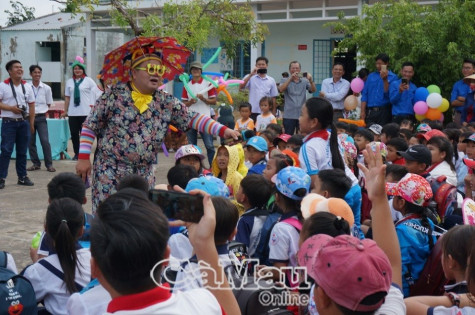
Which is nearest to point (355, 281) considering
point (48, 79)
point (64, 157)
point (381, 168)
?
point (381, 168)

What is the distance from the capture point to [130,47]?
482 cm

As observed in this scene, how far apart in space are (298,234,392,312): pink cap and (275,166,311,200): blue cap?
176 centimetres

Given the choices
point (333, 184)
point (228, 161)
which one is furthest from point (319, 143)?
point (228, 161)

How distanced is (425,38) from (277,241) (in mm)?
8121

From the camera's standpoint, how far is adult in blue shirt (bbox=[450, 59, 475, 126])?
965 centimetres

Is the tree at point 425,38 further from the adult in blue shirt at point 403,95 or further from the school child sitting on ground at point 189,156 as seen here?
the school child sitting on ground at point 189,156

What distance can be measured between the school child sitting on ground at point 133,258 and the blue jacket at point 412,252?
2.11 metres

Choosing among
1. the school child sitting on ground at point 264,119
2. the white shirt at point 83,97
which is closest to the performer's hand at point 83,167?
the school child sitting on ground at point 264,119

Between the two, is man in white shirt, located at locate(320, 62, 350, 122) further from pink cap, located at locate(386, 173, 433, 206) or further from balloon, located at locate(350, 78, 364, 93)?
pink cap, located at locate(386, 173, 433, 206)

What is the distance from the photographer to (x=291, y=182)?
3877mm

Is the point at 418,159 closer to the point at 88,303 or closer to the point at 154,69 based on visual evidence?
the point at 154,69

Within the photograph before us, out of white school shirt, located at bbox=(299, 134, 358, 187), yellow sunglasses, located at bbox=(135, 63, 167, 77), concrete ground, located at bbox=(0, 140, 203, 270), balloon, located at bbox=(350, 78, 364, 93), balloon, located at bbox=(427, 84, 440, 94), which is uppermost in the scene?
balloon, located at bbox=(350, 78, 364, 93)

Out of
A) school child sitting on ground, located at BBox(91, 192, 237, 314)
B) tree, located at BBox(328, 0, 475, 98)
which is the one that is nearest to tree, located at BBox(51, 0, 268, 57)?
tree, located at BBox(328, 0, 475, 98)

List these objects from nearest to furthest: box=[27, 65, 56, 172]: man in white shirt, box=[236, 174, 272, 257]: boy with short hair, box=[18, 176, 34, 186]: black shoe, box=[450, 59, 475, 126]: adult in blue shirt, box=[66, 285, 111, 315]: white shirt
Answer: box=[66, 285, 111, 315]: white shirt, box=[236, 174, 272, 257]: boy with short hair, box=[18, 176, 34, 186]: black shoe, box=[450, 59, 475, 126]: adult in blue shirt, box=[27, 65, 56, 172]: man in white shirt
